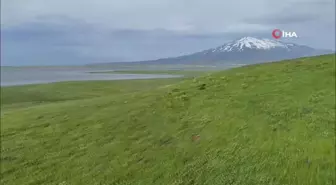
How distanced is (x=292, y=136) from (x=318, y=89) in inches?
282

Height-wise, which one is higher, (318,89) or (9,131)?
(318,89)

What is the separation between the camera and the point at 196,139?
16766 millimetres

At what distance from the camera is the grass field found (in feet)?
43.6

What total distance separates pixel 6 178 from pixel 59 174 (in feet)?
7.14

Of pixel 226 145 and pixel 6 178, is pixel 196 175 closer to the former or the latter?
pixel 226 145

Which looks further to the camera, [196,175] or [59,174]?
[59,174]

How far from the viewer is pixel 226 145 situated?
1556 cm

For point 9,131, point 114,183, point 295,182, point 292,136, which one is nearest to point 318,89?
point 292,136

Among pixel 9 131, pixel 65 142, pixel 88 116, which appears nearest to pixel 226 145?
pixel 65 142

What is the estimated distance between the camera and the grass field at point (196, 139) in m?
13.3

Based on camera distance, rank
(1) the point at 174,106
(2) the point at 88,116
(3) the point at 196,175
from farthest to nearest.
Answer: (2) the point at 88,116 → (1) the point at 174,106 → (3) the point at 196,175

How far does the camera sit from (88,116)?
25.4 metres

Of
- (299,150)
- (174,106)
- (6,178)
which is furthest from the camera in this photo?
(174,106)

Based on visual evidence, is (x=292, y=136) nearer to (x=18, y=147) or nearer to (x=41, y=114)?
(x=18, y=147)
